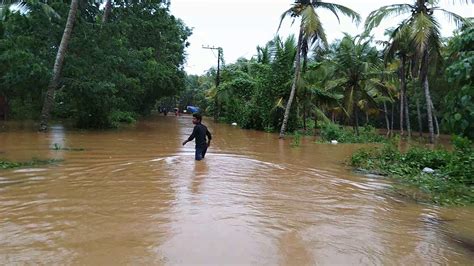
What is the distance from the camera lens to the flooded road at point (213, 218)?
460cm

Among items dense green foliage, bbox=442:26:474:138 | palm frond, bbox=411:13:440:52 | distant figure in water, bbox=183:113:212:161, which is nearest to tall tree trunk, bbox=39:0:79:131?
distant figure in water, bbox=183:113:212:161

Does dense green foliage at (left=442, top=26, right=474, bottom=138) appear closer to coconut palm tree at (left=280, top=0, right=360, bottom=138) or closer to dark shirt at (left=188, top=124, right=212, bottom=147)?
dark shirt at (left=188, top=124, right=212, bottom=147)

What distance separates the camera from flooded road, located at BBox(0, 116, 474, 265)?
460 cm

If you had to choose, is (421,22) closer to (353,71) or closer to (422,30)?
(422,30)

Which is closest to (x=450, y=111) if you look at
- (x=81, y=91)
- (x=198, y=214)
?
(x=198, y=214)

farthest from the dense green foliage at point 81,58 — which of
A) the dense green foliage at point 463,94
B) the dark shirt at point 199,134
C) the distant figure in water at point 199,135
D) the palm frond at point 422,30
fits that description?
the dense green foliage at point 463,94

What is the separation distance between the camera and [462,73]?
6227 millimetres

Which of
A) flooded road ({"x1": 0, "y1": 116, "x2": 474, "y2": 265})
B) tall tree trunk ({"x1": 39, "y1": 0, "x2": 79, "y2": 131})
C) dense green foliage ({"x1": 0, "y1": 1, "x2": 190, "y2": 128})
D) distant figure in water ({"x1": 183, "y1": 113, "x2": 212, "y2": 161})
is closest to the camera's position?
flooded road ({"x1": 0, "y1": 116, "x2": 474, "y2": 265})

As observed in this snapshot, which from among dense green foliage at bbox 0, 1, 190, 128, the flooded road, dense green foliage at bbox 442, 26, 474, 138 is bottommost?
the flooded road

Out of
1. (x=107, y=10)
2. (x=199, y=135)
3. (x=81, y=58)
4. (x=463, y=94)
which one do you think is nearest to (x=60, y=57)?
(x=81, y=58)

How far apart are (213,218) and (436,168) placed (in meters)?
7.87

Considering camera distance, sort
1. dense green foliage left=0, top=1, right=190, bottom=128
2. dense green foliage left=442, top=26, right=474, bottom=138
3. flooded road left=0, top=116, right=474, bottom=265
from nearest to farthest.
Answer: flooded road left=0, top=116, right=474, bottom=265 < dense green foliage left=442, top=26, right=474, bottom=138 < dense green foliage left=0, top=1, right=190, bottom=128

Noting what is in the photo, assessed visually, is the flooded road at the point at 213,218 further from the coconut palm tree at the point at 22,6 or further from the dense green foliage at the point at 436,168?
the coconut palm tree at the point at 22,6

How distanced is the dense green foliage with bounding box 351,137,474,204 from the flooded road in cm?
75
